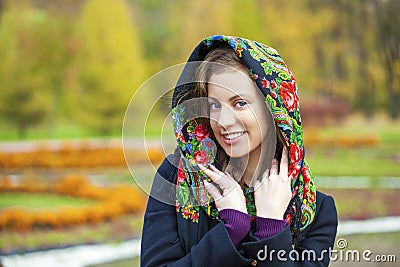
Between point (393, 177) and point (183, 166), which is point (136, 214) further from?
point (183, 166)

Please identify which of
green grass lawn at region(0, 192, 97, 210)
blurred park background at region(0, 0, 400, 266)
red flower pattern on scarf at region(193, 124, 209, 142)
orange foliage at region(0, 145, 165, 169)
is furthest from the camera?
orange foliage at region(0, 145, 165, 169)

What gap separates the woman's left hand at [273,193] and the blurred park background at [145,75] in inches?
197

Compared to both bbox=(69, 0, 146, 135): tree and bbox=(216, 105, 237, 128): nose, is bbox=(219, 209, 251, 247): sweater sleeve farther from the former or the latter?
bbox=(69, 0, 146, 135): tree

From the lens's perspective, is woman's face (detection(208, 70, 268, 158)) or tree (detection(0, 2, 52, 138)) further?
tree (detection(0, 2, 52, 138))

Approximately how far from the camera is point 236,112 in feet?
3.94

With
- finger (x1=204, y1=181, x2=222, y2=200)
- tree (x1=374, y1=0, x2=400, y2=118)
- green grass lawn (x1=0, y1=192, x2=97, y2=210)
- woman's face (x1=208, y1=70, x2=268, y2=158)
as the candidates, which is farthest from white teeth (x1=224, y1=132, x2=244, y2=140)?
tree (x1=374, y1=0, x2=400, y2=118)

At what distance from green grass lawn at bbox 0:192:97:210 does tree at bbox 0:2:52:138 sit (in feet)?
2.32

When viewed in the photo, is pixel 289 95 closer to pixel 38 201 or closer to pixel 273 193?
pixel 273 193

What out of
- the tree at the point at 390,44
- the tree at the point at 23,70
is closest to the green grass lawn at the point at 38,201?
the tree at the point at 23,70

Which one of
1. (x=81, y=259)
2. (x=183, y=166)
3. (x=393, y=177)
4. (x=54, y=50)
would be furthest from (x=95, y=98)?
(x=183, y=166)

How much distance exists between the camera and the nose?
3.93ft

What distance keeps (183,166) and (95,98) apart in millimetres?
5418

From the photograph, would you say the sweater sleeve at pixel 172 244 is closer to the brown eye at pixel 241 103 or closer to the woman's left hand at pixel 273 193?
the woman's left hand at pixel 273 193

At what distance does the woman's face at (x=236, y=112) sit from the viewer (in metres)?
1.20
